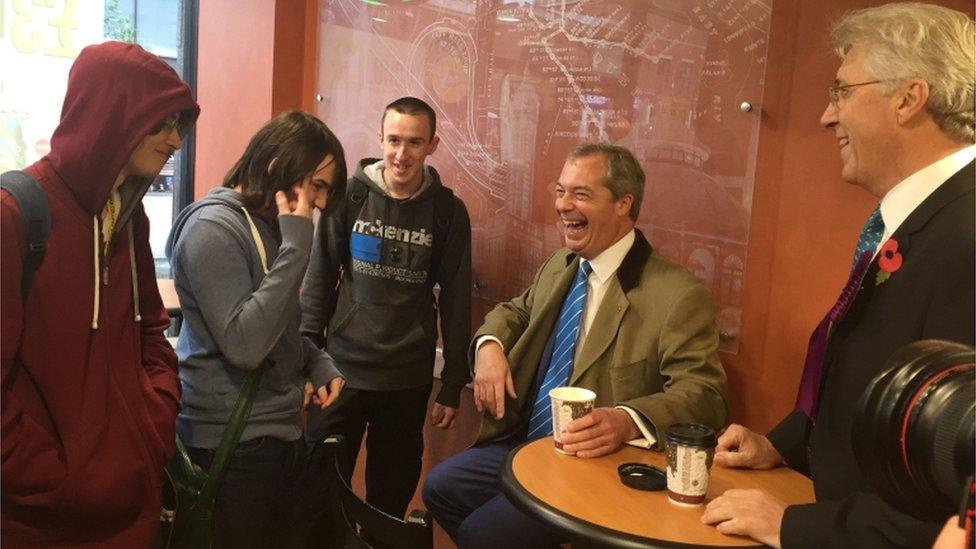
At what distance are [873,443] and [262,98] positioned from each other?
3.42 meters

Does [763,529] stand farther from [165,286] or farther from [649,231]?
[165,286]

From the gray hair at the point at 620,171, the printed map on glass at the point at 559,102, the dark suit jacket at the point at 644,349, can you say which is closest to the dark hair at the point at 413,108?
the printed map on glass at the point at 559,102

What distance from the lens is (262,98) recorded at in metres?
3.99

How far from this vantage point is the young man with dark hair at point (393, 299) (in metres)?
2.87

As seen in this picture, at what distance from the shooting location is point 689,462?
1.65m

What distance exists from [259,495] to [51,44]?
3.19 metres

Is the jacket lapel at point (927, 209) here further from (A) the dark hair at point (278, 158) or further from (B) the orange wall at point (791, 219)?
(A) the dark hair at point (278, 158)

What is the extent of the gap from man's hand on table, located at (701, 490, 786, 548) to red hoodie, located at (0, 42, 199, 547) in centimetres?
104

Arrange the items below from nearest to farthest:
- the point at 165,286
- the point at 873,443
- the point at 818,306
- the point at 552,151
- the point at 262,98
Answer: the point at 873,443, the point at 818,306, the point at 552,151, the point at 165,286, the point at 262,98

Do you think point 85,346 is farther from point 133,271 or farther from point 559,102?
point 559,102

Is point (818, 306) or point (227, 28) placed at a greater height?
point (227, 28)

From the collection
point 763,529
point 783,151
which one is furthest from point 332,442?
point 783,151

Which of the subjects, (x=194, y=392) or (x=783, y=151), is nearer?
(x=194, y=392)

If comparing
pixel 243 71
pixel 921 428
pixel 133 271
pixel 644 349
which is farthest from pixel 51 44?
pixel 921 428
